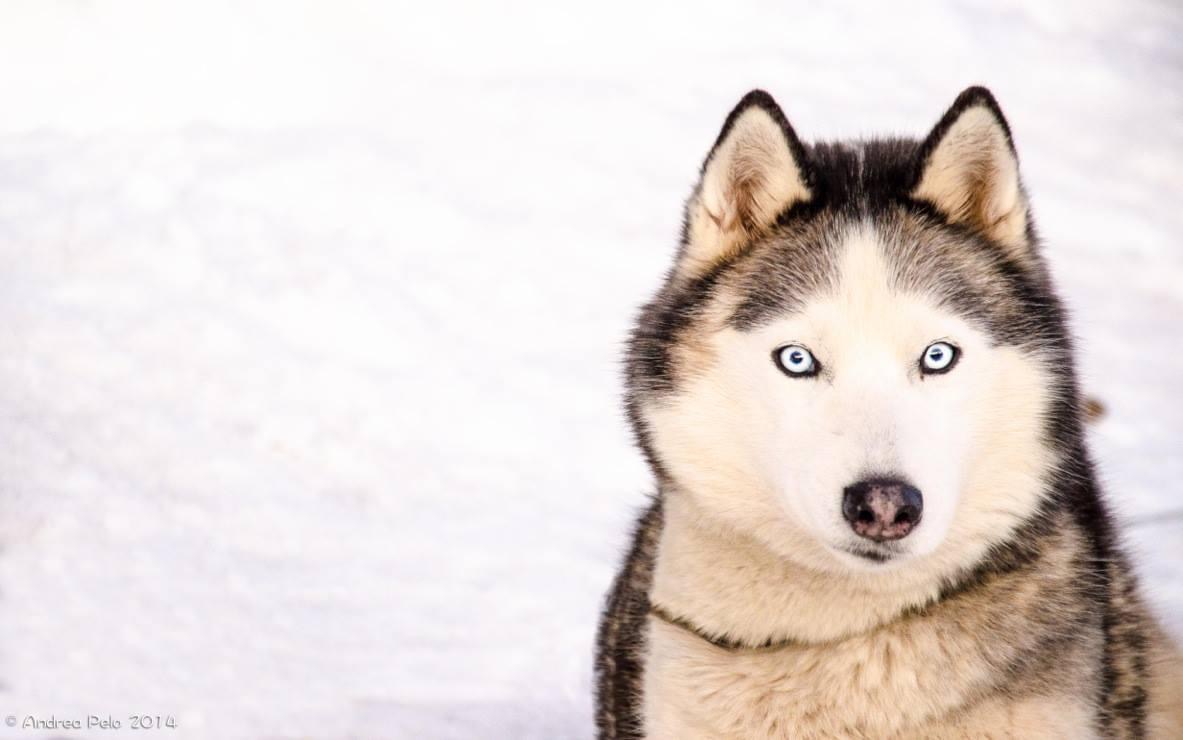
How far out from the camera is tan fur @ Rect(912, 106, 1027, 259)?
113 inches

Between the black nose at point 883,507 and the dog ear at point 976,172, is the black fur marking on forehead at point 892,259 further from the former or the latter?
the black nose at point 883,507

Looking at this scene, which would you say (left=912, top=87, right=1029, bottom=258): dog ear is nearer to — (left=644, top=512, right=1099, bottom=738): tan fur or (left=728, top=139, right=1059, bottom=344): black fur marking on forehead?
(left=728, top=139, right=1059, bottom=344): black fur marking on forehead

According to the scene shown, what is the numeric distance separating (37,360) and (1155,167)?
532cm

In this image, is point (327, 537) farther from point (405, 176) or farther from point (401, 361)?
point (405, 176)

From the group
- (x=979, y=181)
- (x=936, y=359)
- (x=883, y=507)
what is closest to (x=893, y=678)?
(x=883, y=507)

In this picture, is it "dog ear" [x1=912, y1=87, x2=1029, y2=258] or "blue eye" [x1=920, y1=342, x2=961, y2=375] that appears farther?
"dog ear" [x1=912, y1=87, x2=1029, y2=258]

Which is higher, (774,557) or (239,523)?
(774,557)

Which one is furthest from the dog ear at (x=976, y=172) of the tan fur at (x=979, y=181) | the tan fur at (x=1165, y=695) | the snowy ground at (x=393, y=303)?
the snowy ground at (x=393, y=303)

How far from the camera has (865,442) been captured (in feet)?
8.42

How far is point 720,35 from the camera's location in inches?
306

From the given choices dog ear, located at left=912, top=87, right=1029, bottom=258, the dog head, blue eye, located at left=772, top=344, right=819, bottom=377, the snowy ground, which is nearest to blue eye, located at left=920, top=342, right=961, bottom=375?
the dog head

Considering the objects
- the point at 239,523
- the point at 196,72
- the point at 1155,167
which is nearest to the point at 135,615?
the point at 239,523

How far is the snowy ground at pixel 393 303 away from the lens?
15.1 ft

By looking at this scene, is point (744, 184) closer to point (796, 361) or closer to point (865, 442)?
point (796, 361)
